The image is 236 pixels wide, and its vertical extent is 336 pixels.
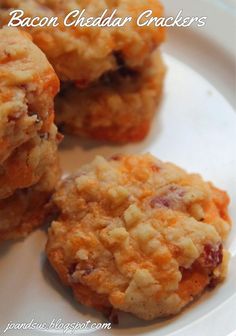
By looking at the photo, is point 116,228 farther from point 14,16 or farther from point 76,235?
point 14,16

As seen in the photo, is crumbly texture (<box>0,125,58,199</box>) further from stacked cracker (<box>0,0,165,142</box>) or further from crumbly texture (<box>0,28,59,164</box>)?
stacked cracker (<box>0,0,165,142</box>)

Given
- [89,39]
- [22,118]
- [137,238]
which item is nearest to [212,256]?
[137,238]

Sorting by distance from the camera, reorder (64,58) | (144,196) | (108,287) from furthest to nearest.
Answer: (64,58) < (144,196) < (108,287)

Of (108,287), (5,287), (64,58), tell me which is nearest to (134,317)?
(108,287)

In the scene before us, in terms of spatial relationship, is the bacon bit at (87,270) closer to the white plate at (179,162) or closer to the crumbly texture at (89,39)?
the white plate at (179,162)

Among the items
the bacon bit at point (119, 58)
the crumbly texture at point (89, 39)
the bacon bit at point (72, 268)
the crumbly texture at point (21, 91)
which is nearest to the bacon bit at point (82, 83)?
the crumbly texture at point (89, 39)

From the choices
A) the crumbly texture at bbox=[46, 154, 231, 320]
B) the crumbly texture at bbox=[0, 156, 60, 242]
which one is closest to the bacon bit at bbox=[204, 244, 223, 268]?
the crumbly texture at bbox=[46, 154, 231, 320]

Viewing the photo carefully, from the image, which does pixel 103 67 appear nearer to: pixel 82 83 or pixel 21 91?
pixel 82 83
